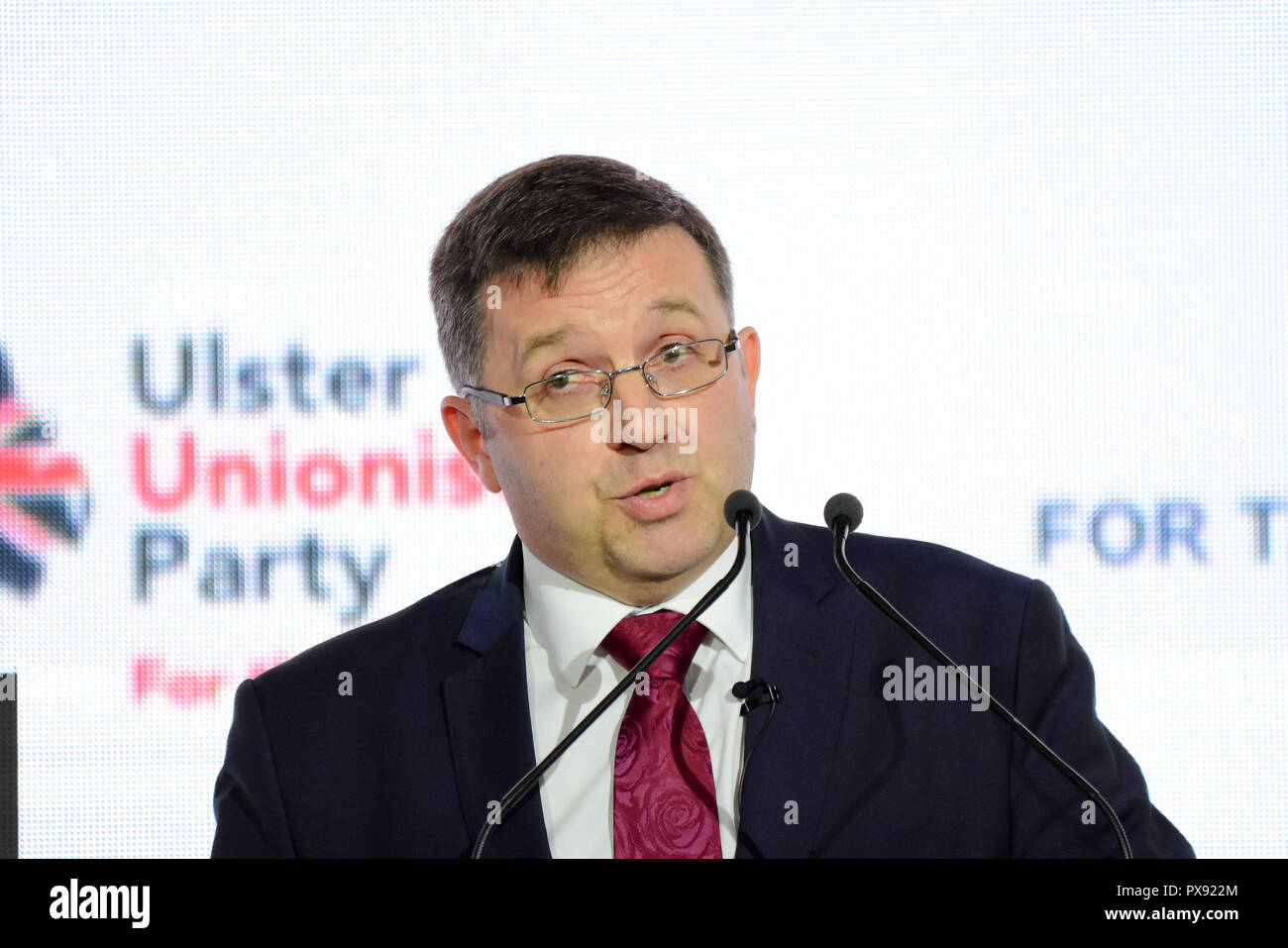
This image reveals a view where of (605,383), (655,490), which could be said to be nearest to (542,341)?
(605,383)

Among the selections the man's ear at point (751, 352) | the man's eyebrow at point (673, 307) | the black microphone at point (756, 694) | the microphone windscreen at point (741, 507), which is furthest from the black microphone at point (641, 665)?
the man's ear at point (751, 352)

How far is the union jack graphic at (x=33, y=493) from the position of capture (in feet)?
8.11

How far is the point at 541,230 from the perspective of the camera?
1.88m

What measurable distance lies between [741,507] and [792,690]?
0.32 meters

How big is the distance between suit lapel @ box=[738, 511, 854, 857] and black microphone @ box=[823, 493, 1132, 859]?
27 centimetres

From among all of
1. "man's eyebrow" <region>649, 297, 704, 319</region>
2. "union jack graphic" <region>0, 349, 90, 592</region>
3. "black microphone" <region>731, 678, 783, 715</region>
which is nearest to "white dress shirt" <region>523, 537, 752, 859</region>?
"black microphone" <region>731, 678, 783, 715</region>

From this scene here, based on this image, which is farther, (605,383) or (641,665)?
(605,383)

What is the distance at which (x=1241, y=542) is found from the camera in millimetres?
2453

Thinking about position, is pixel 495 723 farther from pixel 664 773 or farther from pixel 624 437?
pixel 624 437

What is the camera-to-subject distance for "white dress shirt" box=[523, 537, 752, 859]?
5.74ft

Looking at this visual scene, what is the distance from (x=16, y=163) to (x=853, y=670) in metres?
1.77

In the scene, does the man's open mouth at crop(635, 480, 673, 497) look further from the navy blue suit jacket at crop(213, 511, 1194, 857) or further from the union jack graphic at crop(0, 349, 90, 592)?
the union jack graphic at crop(0, 349, 90, 592)
